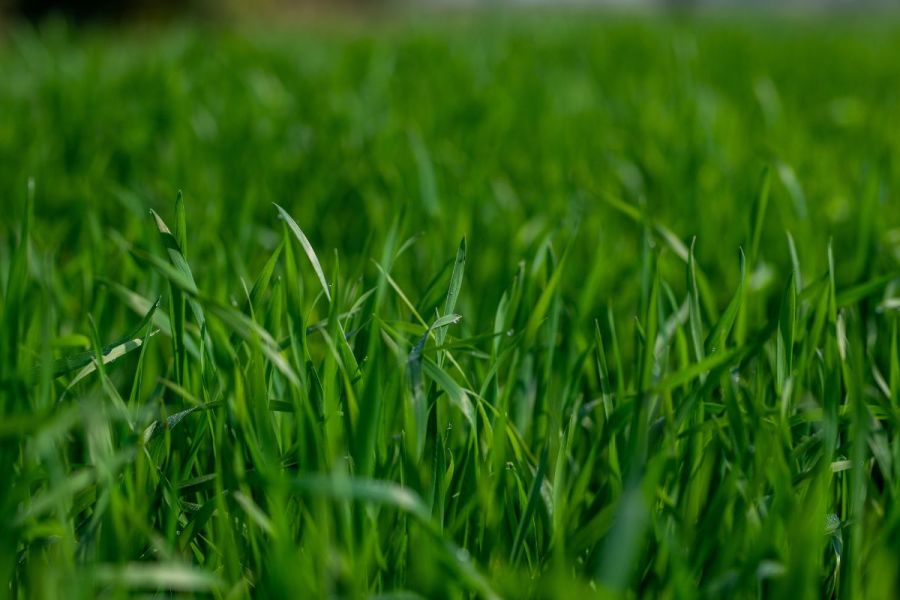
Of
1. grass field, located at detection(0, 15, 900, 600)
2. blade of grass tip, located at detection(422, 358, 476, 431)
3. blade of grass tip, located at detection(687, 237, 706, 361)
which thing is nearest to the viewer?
grass field, located at detection(0, 15, 900, 600)

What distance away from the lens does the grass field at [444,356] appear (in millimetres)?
650

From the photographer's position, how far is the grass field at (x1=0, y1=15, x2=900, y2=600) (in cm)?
65

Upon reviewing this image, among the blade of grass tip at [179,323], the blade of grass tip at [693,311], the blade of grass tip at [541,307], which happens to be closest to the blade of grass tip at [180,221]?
the blade of grass tip at [179,323]

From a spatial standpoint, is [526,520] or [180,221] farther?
[180,221]

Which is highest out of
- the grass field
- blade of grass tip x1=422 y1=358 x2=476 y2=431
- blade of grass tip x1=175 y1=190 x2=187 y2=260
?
blade of grass tip x1=175 y1=190 x2=187 y2=260

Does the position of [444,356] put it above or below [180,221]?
below

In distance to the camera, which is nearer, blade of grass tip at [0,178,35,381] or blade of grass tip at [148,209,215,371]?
blade of grass tip at [148,209,215,371]

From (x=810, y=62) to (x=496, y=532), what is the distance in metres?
3.84

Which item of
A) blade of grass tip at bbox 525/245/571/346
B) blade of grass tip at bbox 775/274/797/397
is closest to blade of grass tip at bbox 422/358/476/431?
blade of grass tip at bbox 525/245/571/346

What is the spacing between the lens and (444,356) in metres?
0.89

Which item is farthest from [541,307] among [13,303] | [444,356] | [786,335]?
[13,303]

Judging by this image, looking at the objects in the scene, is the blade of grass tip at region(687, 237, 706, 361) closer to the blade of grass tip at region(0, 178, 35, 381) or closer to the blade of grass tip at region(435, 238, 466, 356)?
the blade of grass tip at region(435, 238, 466, 356)

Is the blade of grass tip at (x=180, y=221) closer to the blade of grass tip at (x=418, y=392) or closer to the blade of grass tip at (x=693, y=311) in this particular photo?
the blade of grass tip at (x=418, y=392)

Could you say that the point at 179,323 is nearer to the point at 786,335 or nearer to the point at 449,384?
the point at 449,384
